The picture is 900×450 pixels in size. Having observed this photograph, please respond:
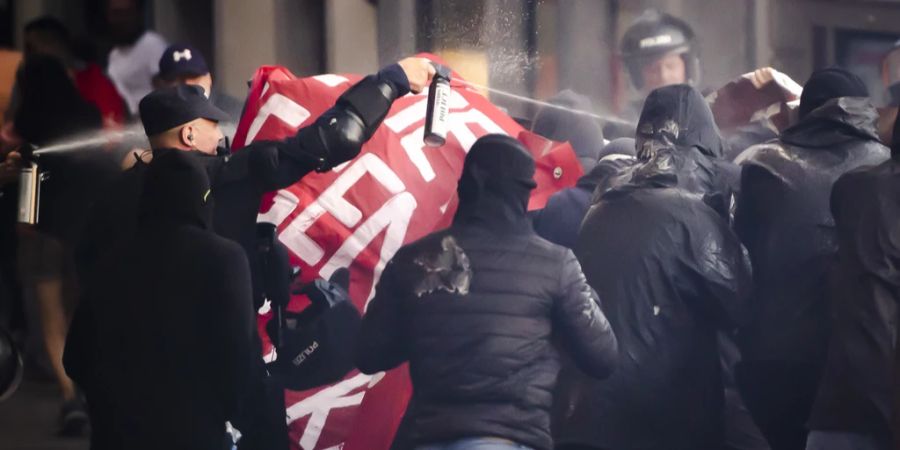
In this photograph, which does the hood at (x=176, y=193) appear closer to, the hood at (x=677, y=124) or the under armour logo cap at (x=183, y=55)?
the hood at (x=677, y=124)

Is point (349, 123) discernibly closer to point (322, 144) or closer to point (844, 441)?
point (322, 144)

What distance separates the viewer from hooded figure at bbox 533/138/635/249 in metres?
5.84

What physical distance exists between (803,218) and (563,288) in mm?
951

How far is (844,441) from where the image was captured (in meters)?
4.77

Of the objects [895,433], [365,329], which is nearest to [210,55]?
[365,329]

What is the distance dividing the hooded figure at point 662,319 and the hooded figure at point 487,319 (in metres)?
0.48

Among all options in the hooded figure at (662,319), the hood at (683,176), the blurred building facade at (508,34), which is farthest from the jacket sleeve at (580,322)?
the blurred building facade at (508,34)

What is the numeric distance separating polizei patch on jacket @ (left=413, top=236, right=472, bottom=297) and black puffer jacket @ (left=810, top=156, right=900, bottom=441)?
96 centimetres

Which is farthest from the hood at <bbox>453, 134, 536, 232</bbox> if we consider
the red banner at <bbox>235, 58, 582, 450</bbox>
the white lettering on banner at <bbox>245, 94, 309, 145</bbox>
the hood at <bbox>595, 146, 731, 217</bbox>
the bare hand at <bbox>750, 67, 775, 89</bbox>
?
the bare hand at <bbox>750, 67, 775, 89</bbox>

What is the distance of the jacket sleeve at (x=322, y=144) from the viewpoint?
17.1ft

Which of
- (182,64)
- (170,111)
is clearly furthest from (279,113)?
(170,111)

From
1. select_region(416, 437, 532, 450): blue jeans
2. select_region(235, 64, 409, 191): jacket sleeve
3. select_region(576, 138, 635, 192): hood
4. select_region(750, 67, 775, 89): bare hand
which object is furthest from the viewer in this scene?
select_region(750, 67, 775, 89): bare hand

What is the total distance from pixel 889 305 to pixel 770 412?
2.70 ft

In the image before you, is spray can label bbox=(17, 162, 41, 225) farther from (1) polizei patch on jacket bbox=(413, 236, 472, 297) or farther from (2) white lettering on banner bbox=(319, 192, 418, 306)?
(1) polizei patch on jacket bbox=(413, 236, 472, 297)
